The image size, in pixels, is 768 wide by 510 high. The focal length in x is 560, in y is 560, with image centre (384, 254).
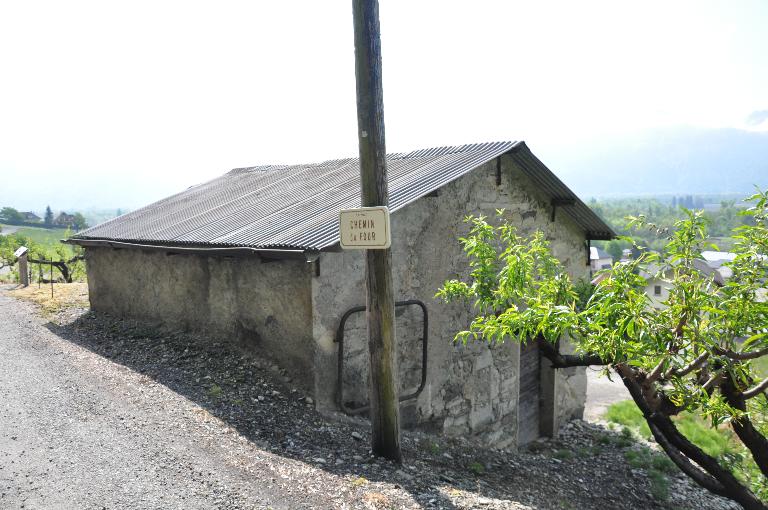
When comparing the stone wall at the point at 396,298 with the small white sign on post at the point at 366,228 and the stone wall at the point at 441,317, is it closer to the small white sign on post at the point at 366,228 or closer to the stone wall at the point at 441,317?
the stone wall at the point at 441,317

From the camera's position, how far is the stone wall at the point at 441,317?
685 centimetres

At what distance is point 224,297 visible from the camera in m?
8.09

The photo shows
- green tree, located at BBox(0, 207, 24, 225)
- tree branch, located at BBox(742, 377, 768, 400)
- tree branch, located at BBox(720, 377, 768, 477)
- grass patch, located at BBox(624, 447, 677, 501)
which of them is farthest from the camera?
green tree, located at BBox(0, 207, 24, 225)

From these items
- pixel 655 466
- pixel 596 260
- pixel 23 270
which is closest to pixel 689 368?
pixel 655 466

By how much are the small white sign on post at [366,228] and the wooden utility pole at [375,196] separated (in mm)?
155

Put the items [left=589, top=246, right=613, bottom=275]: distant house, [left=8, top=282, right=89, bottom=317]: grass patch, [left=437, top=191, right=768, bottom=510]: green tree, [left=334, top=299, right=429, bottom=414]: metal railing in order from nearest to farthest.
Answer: [left=437, top=191, right=768, bottom=510]: green tree < [left=334, top=299, right=429, bottom=414]: metal railing < [left=8, top=282, right=89, bottom=317]: grass patch < [left=589, top=246, right=613, bottom=275]: distant house

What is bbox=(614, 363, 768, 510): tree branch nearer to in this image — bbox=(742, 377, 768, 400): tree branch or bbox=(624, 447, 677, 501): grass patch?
bbox=(742, 377, 768, 400): tree branch

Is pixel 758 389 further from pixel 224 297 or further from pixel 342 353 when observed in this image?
pixel 224 297

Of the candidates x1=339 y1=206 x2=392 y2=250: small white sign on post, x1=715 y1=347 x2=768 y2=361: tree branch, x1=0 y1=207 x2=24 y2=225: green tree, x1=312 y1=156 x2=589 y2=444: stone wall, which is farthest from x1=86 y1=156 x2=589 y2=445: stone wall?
x1=0 y1=207 x2=24 y2=225: green tree

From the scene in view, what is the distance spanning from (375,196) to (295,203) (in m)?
4.19

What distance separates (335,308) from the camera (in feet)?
22.4

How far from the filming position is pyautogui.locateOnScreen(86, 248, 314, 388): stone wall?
273 inches

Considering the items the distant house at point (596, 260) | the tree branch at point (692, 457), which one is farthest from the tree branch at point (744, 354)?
the distant house at point (596, 260)

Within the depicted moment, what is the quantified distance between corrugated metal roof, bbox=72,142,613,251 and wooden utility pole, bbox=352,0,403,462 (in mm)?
1178
